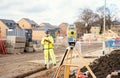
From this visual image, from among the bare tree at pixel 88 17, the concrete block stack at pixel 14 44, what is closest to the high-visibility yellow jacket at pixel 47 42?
the concrete block stack at pixel 14 44

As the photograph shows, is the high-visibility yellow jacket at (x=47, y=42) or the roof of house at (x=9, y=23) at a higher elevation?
the roof of house at (x=9, y=23)

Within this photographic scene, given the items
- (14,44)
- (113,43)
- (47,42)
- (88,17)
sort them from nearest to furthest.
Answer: (47,42) → (113,43) → (14,44) → (88,17)

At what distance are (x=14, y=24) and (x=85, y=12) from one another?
69.3ft

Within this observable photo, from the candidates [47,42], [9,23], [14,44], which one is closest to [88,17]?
[9,23]

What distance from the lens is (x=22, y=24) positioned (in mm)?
121250

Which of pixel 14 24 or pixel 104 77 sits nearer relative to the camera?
pixel 104 77

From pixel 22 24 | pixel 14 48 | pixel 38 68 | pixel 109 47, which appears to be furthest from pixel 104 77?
pixel 22 24

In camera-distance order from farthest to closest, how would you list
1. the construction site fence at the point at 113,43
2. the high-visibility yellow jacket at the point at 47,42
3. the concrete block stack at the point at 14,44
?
the concrete block stack at the point at 14,44 < the construction site fence at the point at 113,43 < the high-visibility yellow jacket at the point at 47,42

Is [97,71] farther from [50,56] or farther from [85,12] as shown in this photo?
[85,12]

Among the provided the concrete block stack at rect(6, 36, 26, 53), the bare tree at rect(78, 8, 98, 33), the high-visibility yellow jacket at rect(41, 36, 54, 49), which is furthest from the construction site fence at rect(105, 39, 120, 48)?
the bare tree at rect(78, 8, 98, 33)

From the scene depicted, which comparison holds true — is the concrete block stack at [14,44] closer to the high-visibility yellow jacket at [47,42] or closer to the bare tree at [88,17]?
the high-visibility yellow jacket at [47,42]

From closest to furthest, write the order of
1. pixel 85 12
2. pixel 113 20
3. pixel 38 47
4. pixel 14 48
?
pixel 14 48
pixel 38 47
pixel 113 20
pixel 85 12

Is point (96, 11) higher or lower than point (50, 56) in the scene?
higher

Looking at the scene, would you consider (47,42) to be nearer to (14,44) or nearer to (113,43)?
(113,43)
